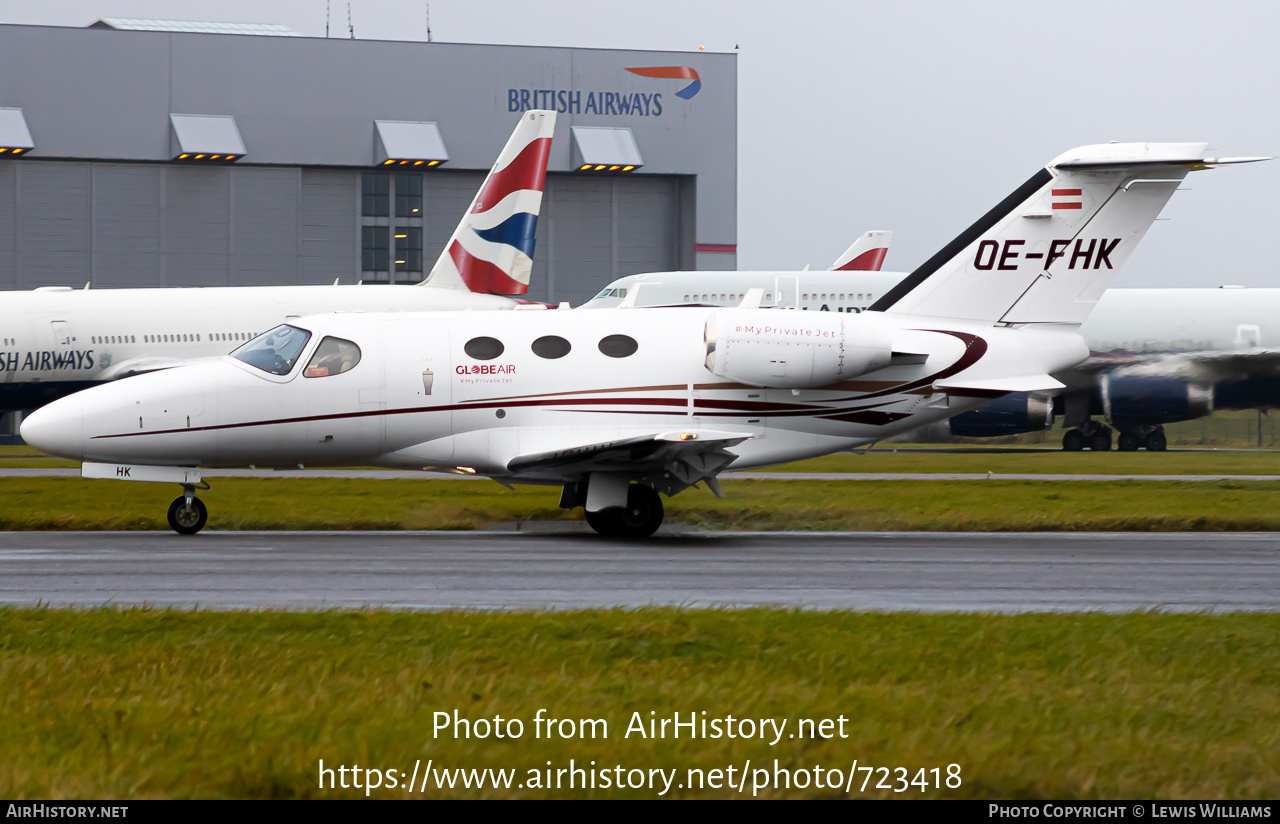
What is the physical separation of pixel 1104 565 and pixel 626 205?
1711 inches

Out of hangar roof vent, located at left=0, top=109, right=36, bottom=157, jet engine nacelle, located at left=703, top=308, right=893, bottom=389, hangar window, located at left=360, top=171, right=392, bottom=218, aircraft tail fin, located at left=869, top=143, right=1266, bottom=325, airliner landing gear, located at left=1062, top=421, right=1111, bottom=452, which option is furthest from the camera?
hangar window, located at left=360, top=171, right=392, bottom=218

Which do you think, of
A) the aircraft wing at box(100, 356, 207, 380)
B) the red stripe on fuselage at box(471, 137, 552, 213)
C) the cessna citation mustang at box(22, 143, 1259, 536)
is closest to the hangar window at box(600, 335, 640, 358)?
the cessna citation mustang at box(22, 143, 1259, 536)

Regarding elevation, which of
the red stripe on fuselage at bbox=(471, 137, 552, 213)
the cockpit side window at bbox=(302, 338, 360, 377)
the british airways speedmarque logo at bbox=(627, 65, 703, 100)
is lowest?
the cockpit side window at bbox=(302, 338, 360, 377)

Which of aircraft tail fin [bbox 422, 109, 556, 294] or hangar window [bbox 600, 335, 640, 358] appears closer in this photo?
hangar window [bbox 600, 335, 640, 358]

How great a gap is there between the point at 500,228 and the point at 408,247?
23639 mm

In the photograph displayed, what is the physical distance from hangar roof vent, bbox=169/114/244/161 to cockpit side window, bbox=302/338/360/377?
35.7 meters

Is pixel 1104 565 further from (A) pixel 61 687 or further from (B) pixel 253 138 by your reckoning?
(B) pixel 253 138

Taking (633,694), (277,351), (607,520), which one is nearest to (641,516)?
(607,520)

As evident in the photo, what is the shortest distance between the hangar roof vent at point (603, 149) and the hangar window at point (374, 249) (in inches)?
308

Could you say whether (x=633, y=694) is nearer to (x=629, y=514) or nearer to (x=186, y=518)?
(x=629, y=514)

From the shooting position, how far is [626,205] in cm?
5519

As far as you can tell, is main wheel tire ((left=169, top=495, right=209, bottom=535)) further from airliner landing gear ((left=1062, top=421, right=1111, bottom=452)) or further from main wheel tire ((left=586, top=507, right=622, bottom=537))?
airliner landing gear ((left=1062, top=421, right=1111, bottom=452))

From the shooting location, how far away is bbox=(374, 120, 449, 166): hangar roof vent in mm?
50688
